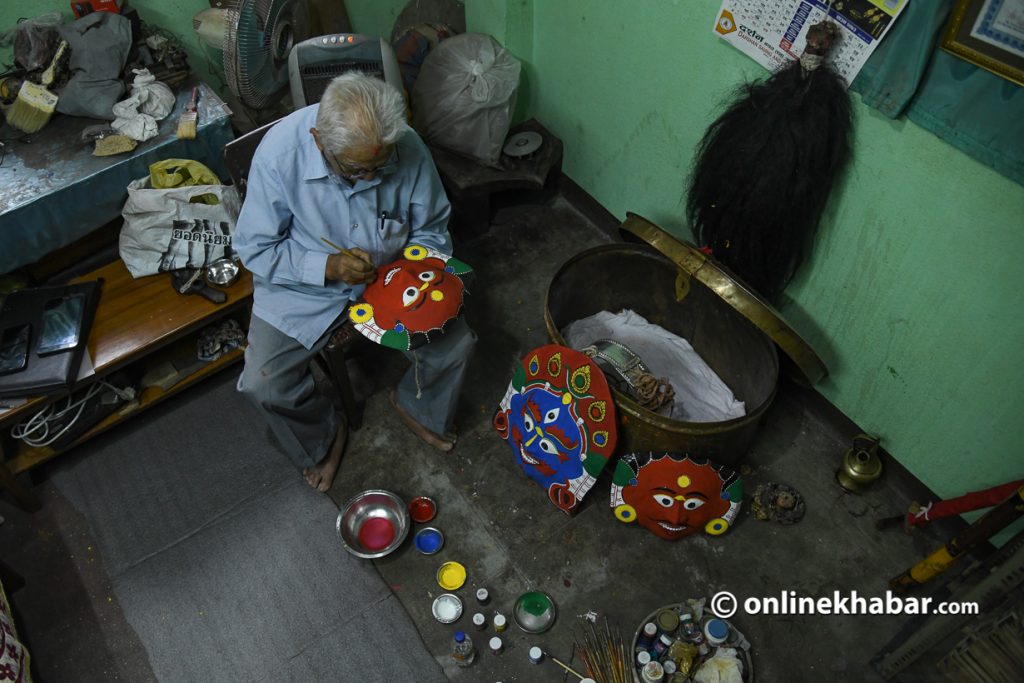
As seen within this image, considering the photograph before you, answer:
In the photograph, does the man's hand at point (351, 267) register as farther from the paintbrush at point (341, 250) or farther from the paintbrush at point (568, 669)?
the paintbrush at point (568, 669)

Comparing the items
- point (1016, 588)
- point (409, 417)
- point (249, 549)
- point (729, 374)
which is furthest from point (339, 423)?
point (1016, 588)

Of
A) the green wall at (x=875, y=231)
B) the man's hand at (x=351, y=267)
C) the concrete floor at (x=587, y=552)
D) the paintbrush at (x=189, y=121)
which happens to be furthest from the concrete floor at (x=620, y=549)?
the paintbrush at (x=189, y=121)

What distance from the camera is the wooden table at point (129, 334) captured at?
2.50m

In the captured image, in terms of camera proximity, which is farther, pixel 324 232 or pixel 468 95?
pixel 468 95

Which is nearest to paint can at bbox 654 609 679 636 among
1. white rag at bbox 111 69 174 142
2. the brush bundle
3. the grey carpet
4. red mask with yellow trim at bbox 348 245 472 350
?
the brush bundle

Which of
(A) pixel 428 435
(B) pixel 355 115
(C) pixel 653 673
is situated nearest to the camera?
(B) pixel 355 115

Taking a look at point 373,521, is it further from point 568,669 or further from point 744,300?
point 744,300

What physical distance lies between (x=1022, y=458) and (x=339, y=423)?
7.82 ft

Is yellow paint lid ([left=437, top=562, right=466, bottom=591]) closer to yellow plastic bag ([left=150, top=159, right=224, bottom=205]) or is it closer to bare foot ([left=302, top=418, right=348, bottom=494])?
bare foot ([left=302, top=418, right=348, bottom=494])

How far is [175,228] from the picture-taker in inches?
105

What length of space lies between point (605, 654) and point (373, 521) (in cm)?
94

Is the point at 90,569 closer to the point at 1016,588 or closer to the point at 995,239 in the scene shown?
the point at 1016,588

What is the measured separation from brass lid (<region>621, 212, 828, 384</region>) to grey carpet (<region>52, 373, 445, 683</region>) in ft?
5.09

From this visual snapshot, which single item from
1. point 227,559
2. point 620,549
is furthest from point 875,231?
point 227,559
